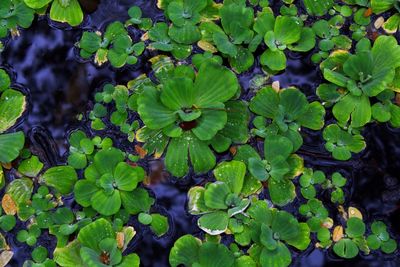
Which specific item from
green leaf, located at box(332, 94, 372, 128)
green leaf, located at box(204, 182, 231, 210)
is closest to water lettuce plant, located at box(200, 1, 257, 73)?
green leaf, located at box(332, 94, 372, 128)

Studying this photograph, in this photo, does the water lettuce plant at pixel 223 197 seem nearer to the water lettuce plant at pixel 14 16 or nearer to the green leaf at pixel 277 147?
the green leaf at pixel 277 147

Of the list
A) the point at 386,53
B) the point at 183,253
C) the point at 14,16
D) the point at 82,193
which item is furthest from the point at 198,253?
the point at 14,16

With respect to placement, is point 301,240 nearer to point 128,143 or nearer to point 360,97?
point 360,97

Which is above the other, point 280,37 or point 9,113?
point 280,37

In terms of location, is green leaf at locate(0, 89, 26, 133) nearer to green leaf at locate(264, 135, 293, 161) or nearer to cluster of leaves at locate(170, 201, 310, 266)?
cluster of leaves at locate(170, 201, 310, 266)

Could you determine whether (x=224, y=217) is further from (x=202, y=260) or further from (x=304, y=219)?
(x=304, y=219)

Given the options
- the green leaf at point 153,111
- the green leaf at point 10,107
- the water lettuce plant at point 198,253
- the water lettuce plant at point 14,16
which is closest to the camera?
the water lettuce plant at point 198,253

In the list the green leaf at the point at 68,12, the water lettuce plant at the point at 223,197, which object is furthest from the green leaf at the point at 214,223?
the green leaf at the point at 68,12
